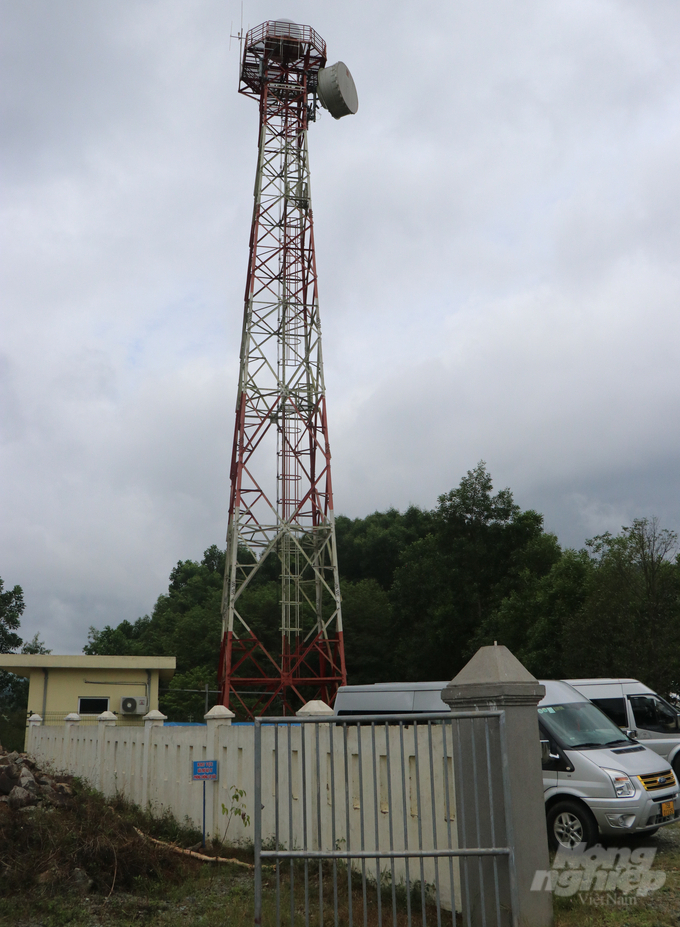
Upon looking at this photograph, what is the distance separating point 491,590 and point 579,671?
12.6 m

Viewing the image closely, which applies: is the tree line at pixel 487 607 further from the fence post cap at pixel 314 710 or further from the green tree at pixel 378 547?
the fence post cap at pixel 314 710

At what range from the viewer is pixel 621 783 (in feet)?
31.5

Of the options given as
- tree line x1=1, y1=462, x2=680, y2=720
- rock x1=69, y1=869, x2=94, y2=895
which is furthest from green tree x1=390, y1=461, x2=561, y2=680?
rock x1=69, y1=869, x2=94, y2=895

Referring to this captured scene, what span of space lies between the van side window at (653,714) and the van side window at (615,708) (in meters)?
0.20

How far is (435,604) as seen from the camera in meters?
40.3

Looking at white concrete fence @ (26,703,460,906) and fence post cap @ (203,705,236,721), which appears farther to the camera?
fence post cap @ (203,705,236,721)

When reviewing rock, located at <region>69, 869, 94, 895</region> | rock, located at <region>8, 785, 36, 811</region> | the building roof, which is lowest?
rock, located at <region>69, 869, 94, 895</region>

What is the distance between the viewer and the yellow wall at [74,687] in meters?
A: 24.7

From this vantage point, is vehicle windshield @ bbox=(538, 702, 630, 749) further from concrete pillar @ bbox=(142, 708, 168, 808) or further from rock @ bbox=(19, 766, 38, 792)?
rock @ bbox=(19, 766, 38, 792)

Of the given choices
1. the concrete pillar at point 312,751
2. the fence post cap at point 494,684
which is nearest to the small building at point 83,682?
the concrete pillar at point 312,751

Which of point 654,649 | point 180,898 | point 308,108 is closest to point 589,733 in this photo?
point 180,898

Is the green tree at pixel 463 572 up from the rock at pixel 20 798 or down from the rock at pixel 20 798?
up

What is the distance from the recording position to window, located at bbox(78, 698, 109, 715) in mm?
24906

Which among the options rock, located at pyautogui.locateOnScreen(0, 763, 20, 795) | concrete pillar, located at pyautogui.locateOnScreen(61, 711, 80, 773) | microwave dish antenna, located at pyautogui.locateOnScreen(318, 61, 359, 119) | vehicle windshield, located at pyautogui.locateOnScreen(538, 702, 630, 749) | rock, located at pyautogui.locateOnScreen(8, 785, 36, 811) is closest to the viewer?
vehicle windshield, located at pyautogui.locateOnScreen(538, 702, 630, 749)
